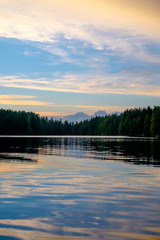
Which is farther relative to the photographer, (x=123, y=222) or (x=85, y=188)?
(x=85, y=188)

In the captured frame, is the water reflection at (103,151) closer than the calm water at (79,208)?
No

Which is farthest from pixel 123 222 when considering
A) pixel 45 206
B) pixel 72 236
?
pixel 45 206

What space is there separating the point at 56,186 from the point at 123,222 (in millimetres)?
7265

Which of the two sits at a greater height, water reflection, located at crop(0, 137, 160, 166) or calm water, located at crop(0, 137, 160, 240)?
water reflection, located at crop(0, 137, 160, 166)

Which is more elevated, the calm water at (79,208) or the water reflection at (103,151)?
the water reflection at (103,151)

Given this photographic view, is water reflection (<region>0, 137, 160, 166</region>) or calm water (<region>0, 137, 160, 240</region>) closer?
calm water (<region>0, 137, 160, 240</region>)

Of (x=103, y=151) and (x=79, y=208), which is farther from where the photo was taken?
(x=103, y=151)

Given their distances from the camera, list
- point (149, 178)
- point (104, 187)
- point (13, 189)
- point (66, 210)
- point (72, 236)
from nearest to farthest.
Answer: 1. point (72, 236)
2. point (66, 210)
3. point (13, 189)
4. point (104, 187)
5. point (149, 178)

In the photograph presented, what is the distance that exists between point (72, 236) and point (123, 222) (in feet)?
6.72

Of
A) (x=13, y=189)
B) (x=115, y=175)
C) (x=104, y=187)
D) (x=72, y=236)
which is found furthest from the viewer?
(x=115, y=175)

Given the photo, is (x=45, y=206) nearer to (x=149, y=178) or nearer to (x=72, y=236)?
(x=72, y=236)

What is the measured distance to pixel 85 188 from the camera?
52.0ft

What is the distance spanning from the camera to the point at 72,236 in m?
8.28

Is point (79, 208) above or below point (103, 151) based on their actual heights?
below
